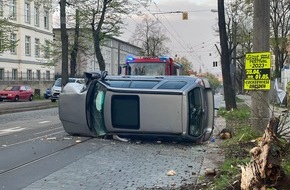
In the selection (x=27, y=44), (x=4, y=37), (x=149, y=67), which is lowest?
(x=149, y=67)

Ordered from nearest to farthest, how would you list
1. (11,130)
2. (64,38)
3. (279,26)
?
(11,130) → (64,38) → (279,26)

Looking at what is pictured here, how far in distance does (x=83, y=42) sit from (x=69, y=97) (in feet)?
125

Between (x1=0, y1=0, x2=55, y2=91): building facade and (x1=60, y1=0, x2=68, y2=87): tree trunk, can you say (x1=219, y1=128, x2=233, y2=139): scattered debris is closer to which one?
(x1=60, y1=0, x2=68, y2=87): tree trunk

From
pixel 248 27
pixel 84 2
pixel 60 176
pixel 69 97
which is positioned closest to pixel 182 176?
pixel 60 176

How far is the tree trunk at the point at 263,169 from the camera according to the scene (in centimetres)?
512

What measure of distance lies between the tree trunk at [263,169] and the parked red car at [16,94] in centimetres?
3878

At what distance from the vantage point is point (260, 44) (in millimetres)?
11055

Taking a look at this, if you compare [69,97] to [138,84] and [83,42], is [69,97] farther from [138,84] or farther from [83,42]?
[83,42]

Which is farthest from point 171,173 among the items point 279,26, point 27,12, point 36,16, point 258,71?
point 36,16

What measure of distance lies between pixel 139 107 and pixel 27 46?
172 ft

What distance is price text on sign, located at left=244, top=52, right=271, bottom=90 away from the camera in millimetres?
10672

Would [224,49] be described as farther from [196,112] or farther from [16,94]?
[16,94]

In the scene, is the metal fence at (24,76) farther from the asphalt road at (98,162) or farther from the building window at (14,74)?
the asphalt road at (98,162)

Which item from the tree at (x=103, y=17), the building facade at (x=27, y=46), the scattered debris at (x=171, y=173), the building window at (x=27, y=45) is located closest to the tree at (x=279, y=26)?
the tree at (x=103, y=17)
